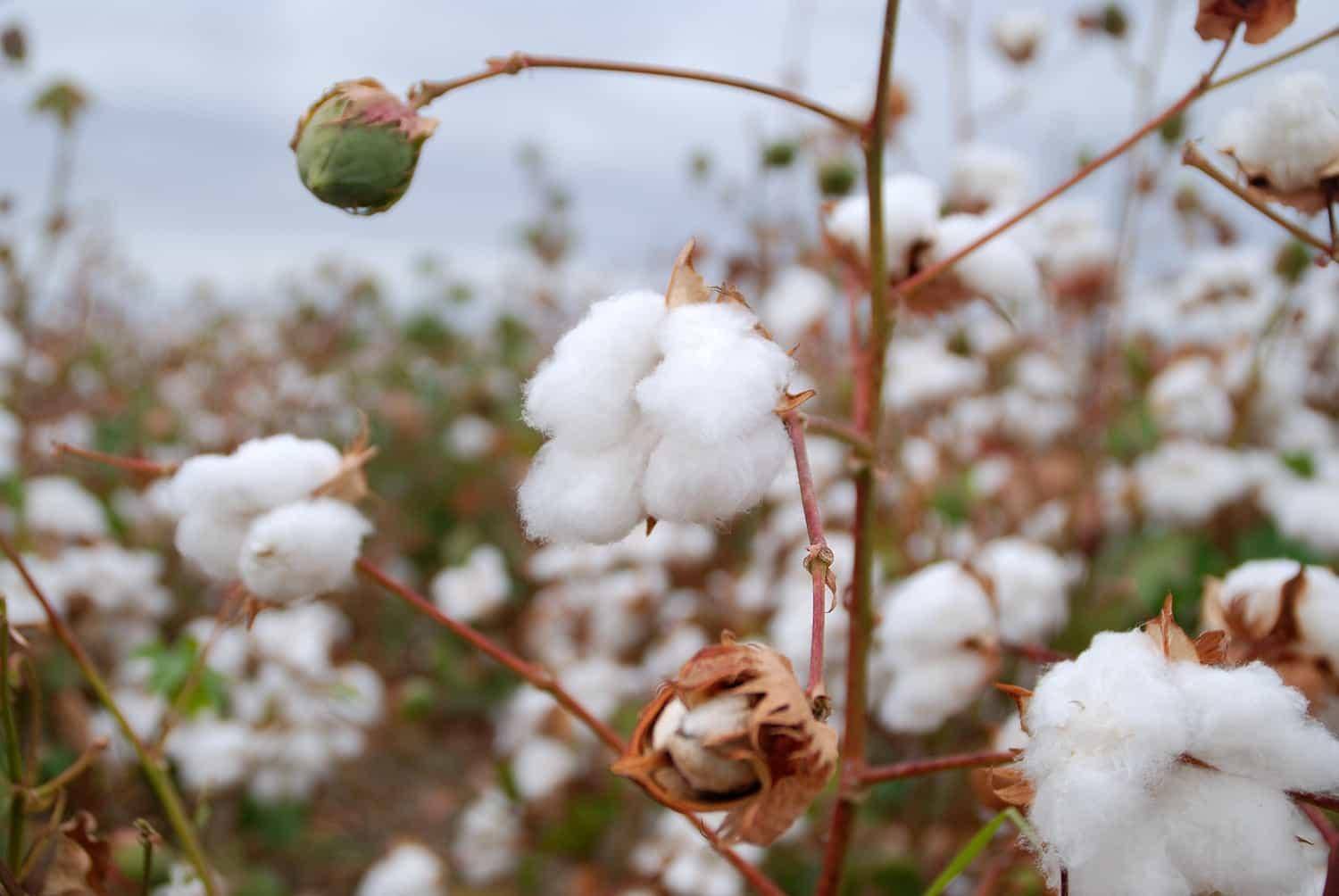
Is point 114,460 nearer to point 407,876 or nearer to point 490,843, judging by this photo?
point 407,876

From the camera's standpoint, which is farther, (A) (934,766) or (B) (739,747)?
(A) (934,766)

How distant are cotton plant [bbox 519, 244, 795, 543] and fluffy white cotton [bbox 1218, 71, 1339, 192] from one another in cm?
39

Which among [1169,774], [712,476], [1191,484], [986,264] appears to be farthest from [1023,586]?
[712,476]

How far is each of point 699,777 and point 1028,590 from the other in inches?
44.1

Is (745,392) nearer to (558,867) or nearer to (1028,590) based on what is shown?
(1028,590)

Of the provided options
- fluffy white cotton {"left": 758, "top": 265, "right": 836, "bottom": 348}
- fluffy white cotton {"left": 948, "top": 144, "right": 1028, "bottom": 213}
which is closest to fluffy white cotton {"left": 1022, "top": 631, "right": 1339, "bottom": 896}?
fluffy white cotton {"left": 948, "top": 144, "right": 1028, "bottom": 213}

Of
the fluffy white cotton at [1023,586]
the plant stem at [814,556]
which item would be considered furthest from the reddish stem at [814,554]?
the fluffy white cotton at [1023,586]

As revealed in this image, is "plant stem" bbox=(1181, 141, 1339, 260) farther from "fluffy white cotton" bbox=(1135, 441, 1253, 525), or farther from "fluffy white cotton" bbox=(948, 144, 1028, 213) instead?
"fluffy white cotton" bbox=(1135, 441, 1253, 525)

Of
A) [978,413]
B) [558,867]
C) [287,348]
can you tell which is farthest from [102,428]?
[978,413]

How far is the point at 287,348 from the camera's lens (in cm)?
459

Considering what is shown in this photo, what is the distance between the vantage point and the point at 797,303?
2730 millimetres

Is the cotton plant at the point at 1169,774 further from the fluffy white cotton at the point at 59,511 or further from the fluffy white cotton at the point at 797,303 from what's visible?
the fluffy white cotton at the point at 59,511

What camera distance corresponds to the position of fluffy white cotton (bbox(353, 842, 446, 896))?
68.6 inches

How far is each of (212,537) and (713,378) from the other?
44cm
